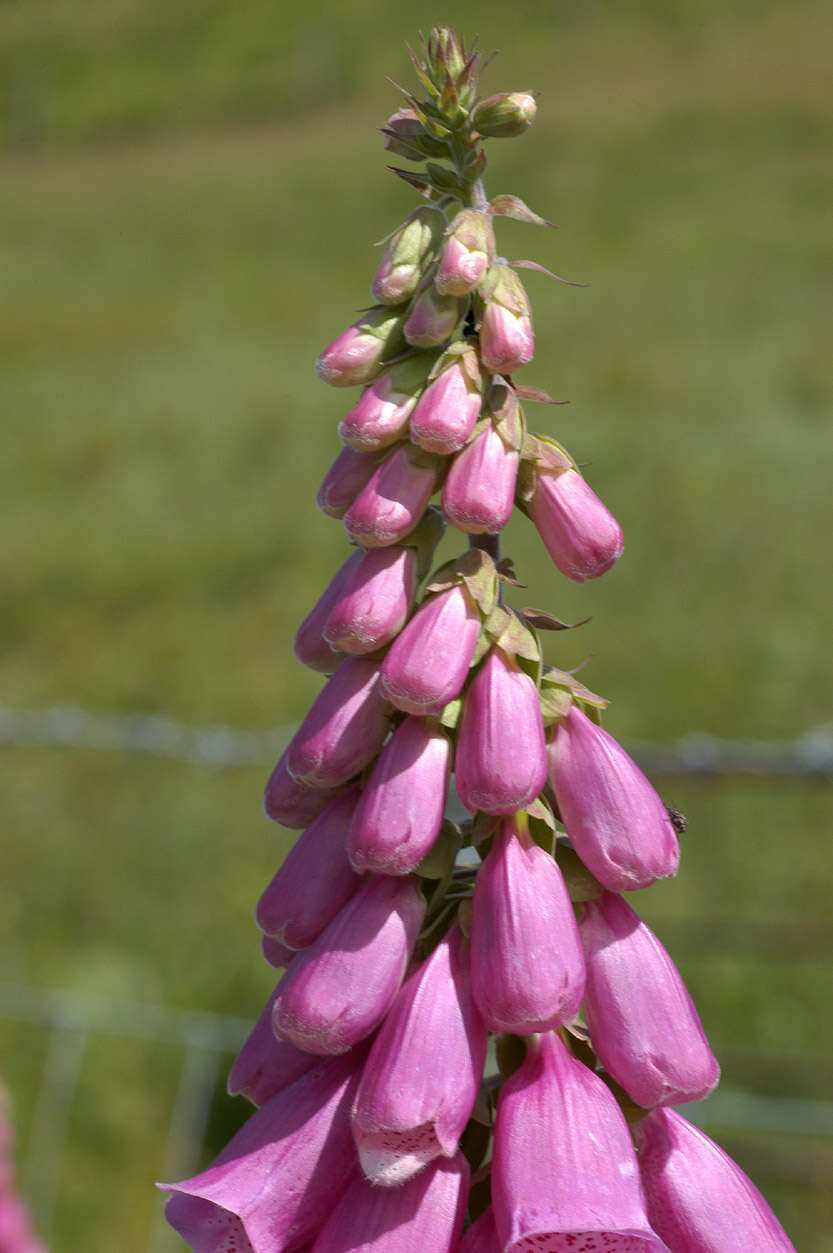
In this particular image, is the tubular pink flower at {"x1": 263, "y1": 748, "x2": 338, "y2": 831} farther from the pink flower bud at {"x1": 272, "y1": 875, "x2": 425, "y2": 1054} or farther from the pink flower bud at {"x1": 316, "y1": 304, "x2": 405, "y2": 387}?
the pink flower bud at {"x1": 316, "y1": 304, "x2": 405, "y2": 387}

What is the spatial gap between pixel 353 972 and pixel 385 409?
0.35m

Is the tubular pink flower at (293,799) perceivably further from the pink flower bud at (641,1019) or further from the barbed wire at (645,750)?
the barbed wire at (645,750)

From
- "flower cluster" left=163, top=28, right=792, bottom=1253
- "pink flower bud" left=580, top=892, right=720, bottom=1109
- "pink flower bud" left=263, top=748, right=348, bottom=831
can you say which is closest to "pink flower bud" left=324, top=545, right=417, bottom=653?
"flower cluster" left=163, top=28, right=792, bottom=1253

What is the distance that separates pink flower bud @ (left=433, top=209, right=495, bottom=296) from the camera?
84cm

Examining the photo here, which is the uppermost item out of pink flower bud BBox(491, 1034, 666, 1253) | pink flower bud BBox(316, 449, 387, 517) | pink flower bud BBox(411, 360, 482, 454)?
pink flower bud BBox(411, 360, 482, 454)

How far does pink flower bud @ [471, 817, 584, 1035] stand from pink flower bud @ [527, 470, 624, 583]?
0.19m

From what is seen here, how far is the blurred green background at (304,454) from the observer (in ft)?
13.0

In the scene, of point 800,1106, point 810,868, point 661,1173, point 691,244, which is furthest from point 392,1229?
point 691,244

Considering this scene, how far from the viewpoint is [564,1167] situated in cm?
73

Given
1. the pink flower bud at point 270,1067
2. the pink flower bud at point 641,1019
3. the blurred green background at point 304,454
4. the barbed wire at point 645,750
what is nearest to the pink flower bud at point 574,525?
the pink flower bud at point 641,1019

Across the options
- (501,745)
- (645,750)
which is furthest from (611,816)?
(645,750)

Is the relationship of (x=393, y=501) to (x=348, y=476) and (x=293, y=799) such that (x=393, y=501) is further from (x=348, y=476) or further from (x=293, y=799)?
(x=293, y=799)

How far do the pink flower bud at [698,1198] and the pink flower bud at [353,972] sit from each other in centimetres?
18

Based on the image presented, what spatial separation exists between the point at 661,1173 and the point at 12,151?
63.8ft
